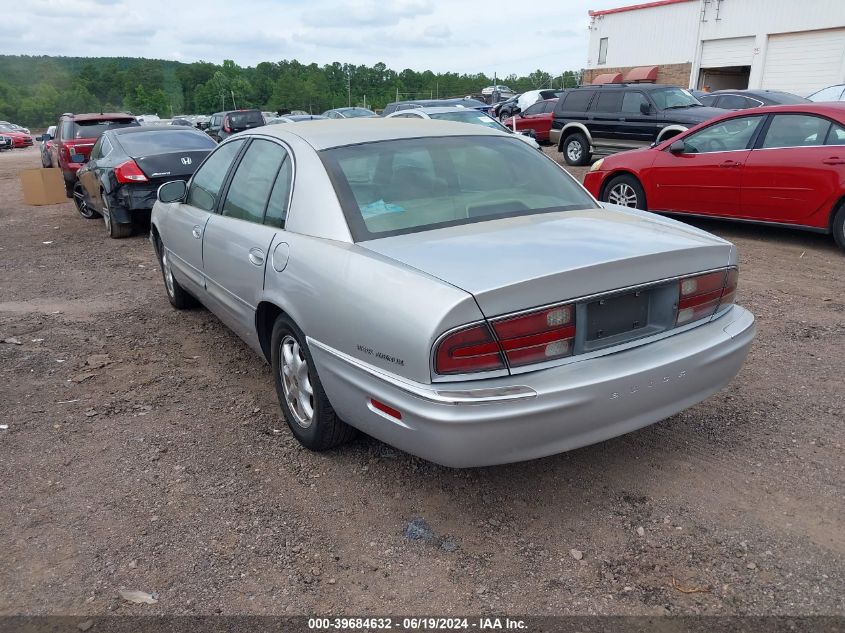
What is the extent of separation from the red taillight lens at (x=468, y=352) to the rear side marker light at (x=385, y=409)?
271 mm

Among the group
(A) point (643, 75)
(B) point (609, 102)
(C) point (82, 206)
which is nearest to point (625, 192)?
(B) point (609, 102)

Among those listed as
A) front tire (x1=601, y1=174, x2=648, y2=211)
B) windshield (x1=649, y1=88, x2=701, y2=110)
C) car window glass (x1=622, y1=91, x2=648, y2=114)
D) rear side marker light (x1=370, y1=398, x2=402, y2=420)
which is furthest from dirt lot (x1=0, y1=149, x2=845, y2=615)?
car window glass (x1=622, y1=91, x2=648, y2=114)

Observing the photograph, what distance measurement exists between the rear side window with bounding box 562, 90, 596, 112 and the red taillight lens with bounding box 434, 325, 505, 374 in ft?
44.1

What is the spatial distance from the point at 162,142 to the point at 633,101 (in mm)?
8913

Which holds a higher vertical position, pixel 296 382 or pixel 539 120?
pixel 539 120

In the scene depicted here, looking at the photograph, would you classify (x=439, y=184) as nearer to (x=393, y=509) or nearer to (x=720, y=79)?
(x=393, y=509)

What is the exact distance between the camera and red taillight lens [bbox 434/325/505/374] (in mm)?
2398

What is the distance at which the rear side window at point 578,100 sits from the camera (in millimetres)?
14656

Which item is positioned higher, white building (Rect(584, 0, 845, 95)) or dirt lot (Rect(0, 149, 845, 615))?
white building (Rect(584, 0, 845, 95))

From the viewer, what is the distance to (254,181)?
3975 millimetres

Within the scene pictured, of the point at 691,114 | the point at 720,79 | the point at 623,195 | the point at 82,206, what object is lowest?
the point at 82,206

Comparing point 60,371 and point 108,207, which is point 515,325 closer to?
point 60,371

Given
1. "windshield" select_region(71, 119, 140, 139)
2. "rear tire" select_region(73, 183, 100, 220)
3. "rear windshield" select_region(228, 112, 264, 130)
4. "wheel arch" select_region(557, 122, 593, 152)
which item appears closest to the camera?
"rear tire" select_region(73, 183, 100, 220)

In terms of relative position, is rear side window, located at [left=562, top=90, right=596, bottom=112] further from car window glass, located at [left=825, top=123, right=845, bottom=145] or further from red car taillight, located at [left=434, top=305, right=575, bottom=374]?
red car taillight, located at [left=434, top=305, right=575, bottom=374]
